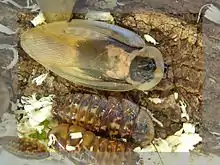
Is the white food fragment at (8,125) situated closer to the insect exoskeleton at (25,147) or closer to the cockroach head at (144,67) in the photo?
the insect exoskeleton at (25,147)

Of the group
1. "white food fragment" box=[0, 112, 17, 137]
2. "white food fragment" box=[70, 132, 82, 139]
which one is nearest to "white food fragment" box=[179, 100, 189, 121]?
"white food fragment" box=[70, 132, 82, 139]

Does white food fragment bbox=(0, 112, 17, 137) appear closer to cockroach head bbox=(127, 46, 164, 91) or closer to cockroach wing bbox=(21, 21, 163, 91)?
cockroach wing bbox=(21, 21, 163, 91)

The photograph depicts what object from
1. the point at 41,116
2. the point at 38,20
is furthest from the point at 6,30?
the point at 41,116

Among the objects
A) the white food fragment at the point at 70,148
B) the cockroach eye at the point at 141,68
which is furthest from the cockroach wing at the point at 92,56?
the white food fragment at the point at 70,148

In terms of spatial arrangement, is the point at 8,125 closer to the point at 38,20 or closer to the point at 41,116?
the point at 41,116

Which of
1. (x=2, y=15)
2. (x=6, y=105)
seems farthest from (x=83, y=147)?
(x=2, y=15)

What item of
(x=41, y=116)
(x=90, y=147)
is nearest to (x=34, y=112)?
(x=41, y=116)

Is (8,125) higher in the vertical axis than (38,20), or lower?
lower
